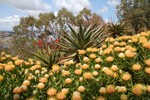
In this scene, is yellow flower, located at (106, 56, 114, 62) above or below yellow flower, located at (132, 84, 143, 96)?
above

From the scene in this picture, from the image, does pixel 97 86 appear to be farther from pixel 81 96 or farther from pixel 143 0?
pixel 143 0

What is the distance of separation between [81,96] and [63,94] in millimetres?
170

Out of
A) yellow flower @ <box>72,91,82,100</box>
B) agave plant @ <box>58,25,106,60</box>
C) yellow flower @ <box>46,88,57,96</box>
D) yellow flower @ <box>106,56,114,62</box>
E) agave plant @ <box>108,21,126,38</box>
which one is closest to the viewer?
yellow flower @ <box>72,91,82,100</box>

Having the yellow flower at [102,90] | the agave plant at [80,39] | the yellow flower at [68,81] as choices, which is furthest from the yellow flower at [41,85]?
the agave plant at [80,39]

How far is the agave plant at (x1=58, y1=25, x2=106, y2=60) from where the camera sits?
5870 millimetres

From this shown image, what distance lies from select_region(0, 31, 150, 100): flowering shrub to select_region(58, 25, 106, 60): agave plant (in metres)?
2.25

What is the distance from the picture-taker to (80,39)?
6.00 meters

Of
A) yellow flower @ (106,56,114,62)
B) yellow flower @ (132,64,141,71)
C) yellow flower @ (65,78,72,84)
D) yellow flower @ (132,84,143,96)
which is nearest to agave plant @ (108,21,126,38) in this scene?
yellow flower @ (106,56,114,62)

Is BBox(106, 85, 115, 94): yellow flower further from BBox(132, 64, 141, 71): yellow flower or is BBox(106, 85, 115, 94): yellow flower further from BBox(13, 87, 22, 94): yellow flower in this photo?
BBox(13, 87, 22, 94): yellow flower

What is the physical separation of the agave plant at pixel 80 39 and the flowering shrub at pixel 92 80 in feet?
7.38

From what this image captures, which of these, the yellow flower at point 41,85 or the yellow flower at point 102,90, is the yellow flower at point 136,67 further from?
the yellow flower at point 41,85

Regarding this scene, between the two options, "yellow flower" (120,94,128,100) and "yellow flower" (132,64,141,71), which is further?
"yellow flower" (132,64,141,71)

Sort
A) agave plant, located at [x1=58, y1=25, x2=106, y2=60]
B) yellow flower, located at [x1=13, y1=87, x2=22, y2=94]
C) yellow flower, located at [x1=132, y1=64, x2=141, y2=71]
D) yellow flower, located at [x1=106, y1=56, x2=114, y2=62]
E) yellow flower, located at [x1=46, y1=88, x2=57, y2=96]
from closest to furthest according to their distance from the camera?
1. yellow flower, located at [x1=46, y1=88, x2=57, y2=96]
2. yellow flower, located at [x1=13, y1=87, x2=22, y2=94]
3. yellow flower, located at [x1=132, y1=64, x2=141, y2=71]
4. yellow flower, located at [x1=106, y1=56, x2=114, y2=62]
5. agave plant, located at [x1=58, y1=25, x2=106, y2=60]

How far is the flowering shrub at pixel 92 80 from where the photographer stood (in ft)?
9.26
